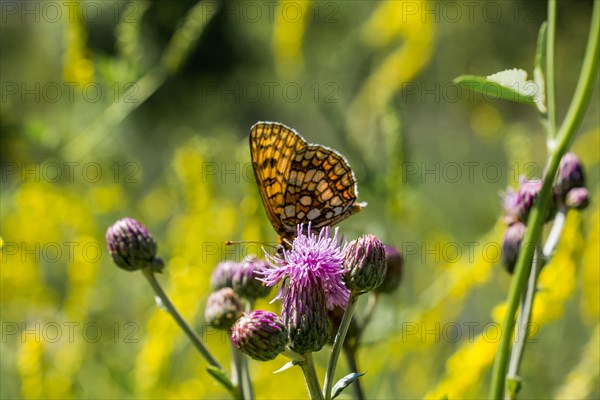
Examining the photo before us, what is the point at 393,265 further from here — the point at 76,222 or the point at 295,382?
the point at 76,222

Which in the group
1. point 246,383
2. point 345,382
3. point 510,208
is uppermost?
point 510,208

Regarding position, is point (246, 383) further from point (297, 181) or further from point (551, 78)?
point (551, 78)

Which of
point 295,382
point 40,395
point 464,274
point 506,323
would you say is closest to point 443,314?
point 464,274

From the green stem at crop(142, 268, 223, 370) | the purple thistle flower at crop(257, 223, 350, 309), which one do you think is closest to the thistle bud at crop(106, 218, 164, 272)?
the green stem at crop(142, 268, 223, 370)

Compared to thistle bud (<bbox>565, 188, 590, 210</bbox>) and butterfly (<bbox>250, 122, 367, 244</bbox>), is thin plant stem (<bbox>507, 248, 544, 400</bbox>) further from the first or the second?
butterfly (<bbox>250, 122, 367, 244</bbox>)

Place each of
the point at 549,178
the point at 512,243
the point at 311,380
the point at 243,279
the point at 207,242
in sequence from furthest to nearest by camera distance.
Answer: the point at 207,242
the point at 243,279
the point at 512,243
the point at 311,380
the point at 549,178

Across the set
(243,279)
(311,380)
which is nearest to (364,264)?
(311,380)
